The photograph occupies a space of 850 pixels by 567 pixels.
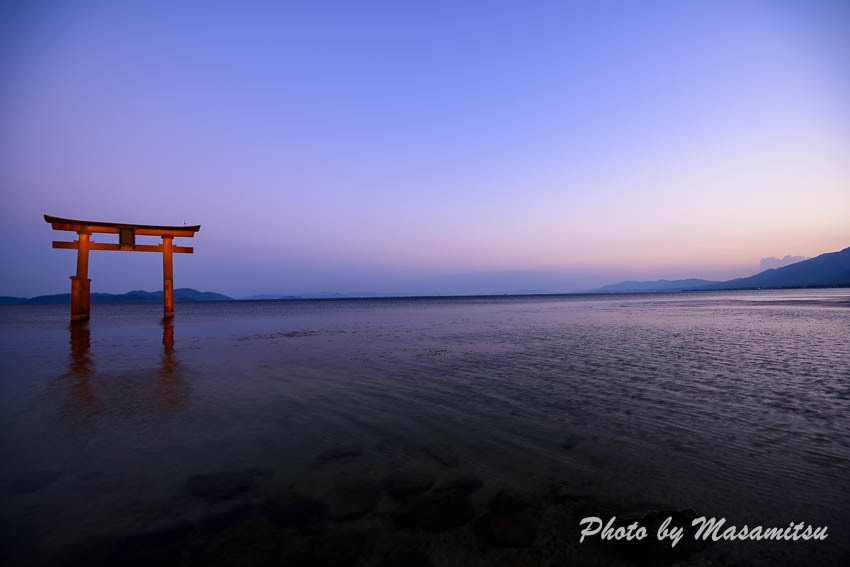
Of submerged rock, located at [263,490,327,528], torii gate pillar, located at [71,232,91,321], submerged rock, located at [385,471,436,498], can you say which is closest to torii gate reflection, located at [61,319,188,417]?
submerged rock, located at [263,490,327,528]

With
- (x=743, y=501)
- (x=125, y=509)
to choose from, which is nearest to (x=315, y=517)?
(x=125, y=509)

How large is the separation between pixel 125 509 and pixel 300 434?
Result: 7.76ft

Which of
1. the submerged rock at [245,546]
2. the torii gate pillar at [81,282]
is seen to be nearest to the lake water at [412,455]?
the submerged rock at [245,546]

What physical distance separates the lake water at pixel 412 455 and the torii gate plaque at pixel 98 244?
1752 centimetres

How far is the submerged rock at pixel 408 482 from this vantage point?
13.3 feet

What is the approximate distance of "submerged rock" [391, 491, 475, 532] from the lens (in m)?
3.42

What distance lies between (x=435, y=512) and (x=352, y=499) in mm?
940

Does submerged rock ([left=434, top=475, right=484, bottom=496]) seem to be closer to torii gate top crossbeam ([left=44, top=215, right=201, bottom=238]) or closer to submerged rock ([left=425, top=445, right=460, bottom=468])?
submerged rock ([left=425, top=445, right=460, bottom=468])

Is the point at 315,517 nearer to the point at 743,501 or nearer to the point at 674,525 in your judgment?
the point at 674,525

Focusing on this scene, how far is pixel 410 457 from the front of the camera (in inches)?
194

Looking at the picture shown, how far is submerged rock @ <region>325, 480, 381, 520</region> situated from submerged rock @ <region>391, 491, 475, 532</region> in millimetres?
344

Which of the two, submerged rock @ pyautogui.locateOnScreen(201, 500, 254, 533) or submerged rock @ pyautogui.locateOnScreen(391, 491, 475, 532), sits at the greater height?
submerged rock @ pyautogui.locateOnScreen(201, 500, 254, 533)

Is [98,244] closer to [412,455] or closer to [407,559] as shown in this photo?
[412,455]

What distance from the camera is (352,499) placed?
3.90m
